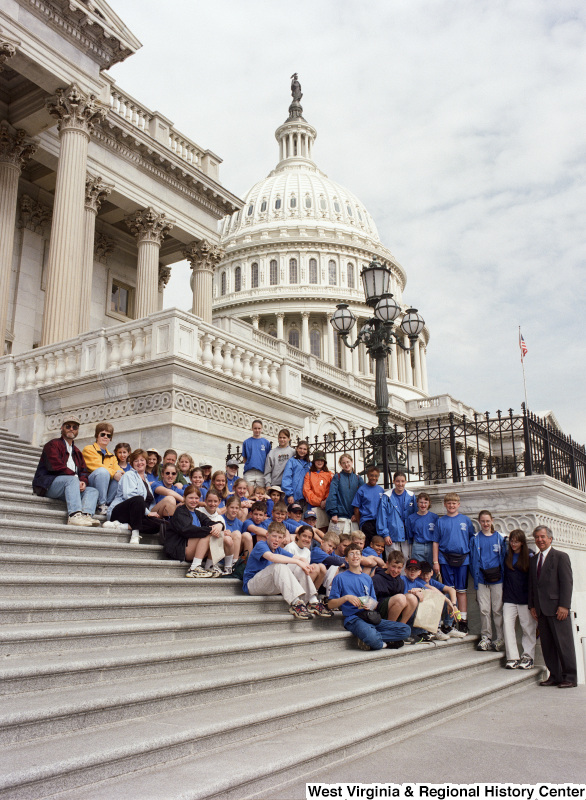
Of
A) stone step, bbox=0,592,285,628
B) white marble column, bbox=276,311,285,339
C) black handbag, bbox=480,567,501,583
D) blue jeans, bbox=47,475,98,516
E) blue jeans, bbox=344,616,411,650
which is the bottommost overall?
blue jeans, bbox=344,616,411,650

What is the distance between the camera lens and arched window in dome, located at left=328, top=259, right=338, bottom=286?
82.3 metres

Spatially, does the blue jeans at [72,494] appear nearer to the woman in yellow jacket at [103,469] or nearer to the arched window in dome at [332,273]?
the woman in yellow jacket at [103,469]

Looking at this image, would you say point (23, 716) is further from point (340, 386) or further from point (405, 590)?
point (340, 386)

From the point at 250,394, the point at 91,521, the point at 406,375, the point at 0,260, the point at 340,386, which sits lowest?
the point at 91,521

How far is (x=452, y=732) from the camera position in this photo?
5.52 meters

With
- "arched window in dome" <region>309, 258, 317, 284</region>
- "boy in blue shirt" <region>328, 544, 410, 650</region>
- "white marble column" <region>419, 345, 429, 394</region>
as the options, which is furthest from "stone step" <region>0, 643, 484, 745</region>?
"white marble column" <region>419, 345, 429, 394</region>

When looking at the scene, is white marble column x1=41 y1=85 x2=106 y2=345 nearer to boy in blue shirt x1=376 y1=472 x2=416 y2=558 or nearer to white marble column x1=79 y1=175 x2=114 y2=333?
white marble column x1=79 y1=175 x2=114 y2=333

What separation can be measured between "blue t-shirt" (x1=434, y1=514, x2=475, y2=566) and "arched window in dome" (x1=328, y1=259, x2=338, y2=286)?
243 ft

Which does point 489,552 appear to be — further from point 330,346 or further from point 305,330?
point 305,330

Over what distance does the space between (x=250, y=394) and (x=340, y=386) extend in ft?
108

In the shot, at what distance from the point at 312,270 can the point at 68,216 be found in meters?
66.2

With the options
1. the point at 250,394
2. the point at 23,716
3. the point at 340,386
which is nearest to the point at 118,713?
the point at 23,716

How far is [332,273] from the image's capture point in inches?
3285

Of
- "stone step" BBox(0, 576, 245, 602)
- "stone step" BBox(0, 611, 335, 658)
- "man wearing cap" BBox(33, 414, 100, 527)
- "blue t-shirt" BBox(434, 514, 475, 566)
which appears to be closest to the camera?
"stone step" BBox(0, 611, 335, 658)
